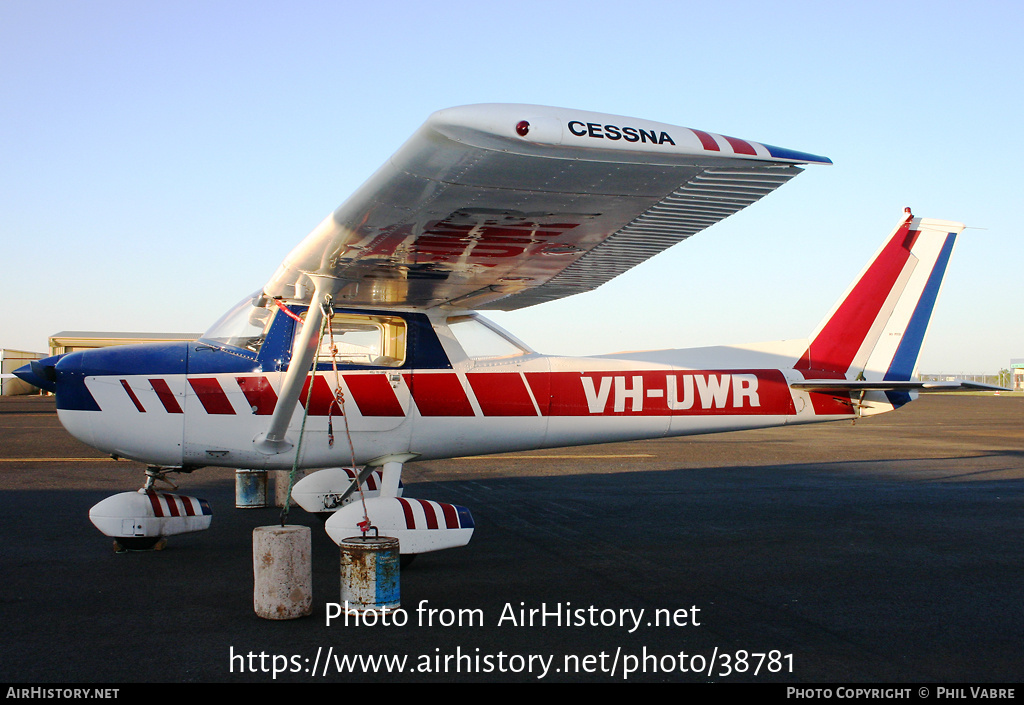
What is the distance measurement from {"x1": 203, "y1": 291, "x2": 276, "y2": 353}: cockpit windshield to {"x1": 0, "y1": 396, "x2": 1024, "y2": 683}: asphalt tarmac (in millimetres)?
1669

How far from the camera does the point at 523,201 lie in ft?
13.1

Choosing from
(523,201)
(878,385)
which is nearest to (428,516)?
(523,201)

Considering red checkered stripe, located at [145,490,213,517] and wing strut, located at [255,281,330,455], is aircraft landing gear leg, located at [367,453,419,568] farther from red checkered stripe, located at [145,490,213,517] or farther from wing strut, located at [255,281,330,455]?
red checkered stripe, located at [145,490,213,517]

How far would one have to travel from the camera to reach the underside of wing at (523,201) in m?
3.21

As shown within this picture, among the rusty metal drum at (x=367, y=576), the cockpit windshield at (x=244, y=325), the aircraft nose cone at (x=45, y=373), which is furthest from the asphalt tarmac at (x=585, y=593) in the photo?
the cockpit windshield at (x=244, y=325)

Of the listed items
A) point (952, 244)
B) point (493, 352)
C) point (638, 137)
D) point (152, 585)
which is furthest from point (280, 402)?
point (952, 244)

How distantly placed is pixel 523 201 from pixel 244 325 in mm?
3212

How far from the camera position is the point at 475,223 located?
4.44m

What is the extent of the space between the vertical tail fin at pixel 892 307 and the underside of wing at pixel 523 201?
2.93 metres

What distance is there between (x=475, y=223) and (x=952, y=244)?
5.56 meters

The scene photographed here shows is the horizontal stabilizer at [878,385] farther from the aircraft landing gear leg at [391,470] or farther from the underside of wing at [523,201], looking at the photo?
the aircraft landing gear leg at [391,470]

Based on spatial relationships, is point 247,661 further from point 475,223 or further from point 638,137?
point 638,137

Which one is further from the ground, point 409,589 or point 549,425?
point 549,425

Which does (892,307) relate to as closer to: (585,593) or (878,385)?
(878,385)
